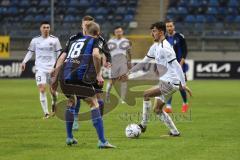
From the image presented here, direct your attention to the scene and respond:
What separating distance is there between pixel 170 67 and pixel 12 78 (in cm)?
2616

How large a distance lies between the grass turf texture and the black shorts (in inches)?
36.8

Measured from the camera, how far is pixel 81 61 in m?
11.4

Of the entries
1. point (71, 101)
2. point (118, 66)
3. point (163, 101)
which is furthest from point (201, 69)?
point (71, 101)

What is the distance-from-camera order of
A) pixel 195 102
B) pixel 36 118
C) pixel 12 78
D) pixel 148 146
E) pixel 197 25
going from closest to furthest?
pixel 148 146 < pixel 36 118 < pixel 195 102 < pixel 12 78 < pixel 197 25

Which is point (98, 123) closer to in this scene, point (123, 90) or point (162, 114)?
point (162, 114)

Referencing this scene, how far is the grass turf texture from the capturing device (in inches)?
418

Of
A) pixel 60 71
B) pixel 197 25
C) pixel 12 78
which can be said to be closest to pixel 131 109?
pixel 60 71

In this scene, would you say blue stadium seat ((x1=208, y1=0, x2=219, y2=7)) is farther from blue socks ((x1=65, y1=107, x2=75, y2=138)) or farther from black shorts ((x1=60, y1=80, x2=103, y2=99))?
blue socks ((x1=65, y1=107, x2=75, y2=138))

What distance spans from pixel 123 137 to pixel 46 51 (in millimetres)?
5753

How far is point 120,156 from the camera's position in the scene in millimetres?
10383

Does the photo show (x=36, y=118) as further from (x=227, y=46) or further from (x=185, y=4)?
(x=185, y=4)

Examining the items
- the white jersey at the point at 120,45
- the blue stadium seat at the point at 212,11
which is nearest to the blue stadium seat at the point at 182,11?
the blue stadium seat at the point at 212,11

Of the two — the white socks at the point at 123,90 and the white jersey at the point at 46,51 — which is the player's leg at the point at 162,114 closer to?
the white jersey at the point at 46,51

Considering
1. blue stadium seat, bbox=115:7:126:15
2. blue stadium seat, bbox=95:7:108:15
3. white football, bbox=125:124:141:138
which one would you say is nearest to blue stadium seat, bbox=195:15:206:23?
blue stadium seat, bbox=115:7:126:15
